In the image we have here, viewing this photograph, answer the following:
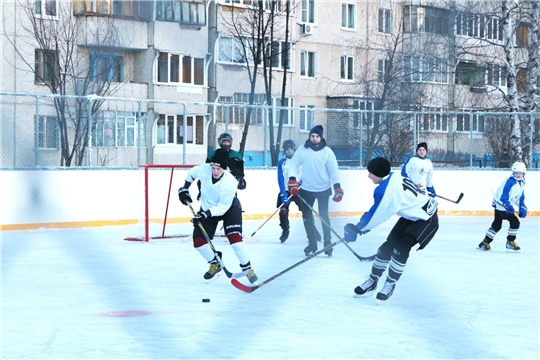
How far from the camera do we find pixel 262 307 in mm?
6352

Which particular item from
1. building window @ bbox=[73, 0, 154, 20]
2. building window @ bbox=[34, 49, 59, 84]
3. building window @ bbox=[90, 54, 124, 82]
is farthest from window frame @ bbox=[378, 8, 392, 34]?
building window @ bbox=[34, 49, 59, 84]

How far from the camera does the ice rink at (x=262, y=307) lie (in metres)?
4.98

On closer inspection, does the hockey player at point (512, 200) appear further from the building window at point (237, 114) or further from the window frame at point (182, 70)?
the window frame at point (182, 70)

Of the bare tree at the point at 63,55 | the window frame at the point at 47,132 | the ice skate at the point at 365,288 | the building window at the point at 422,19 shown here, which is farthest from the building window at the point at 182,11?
the ice skate at the point at 365,288

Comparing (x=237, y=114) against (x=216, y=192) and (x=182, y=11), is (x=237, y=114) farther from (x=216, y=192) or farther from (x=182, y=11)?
(x=182, y=11)

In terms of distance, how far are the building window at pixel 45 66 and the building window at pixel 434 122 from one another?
1082 cm

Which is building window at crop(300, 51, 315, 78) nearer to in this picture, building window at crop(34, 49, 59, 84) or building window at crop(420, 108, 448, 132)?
building window at crop(34, 49, 59, 84)

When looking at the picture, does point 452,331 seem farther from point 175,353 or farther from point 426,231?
point 175,353

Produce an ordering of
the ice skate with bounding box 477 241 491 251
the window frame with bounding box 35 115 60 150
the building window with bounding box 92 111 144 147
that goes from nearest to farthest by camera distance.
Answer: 1. the ice skate with bounding box 477 241 491 251
2. the window frame with bounding box 35 115 60 150
3. the building window with bounding box 92 111 144 147

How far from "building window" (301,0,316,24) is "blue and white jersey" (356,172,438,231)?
27165 millimetres

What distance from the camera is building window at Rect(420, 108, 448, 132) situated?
55.9 ft

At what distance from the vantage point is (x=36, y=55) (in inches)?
978

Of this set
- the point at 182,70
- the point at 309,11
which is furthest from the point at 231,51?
the point at 309,11

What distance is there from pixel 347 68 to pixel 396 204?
1104 inches
